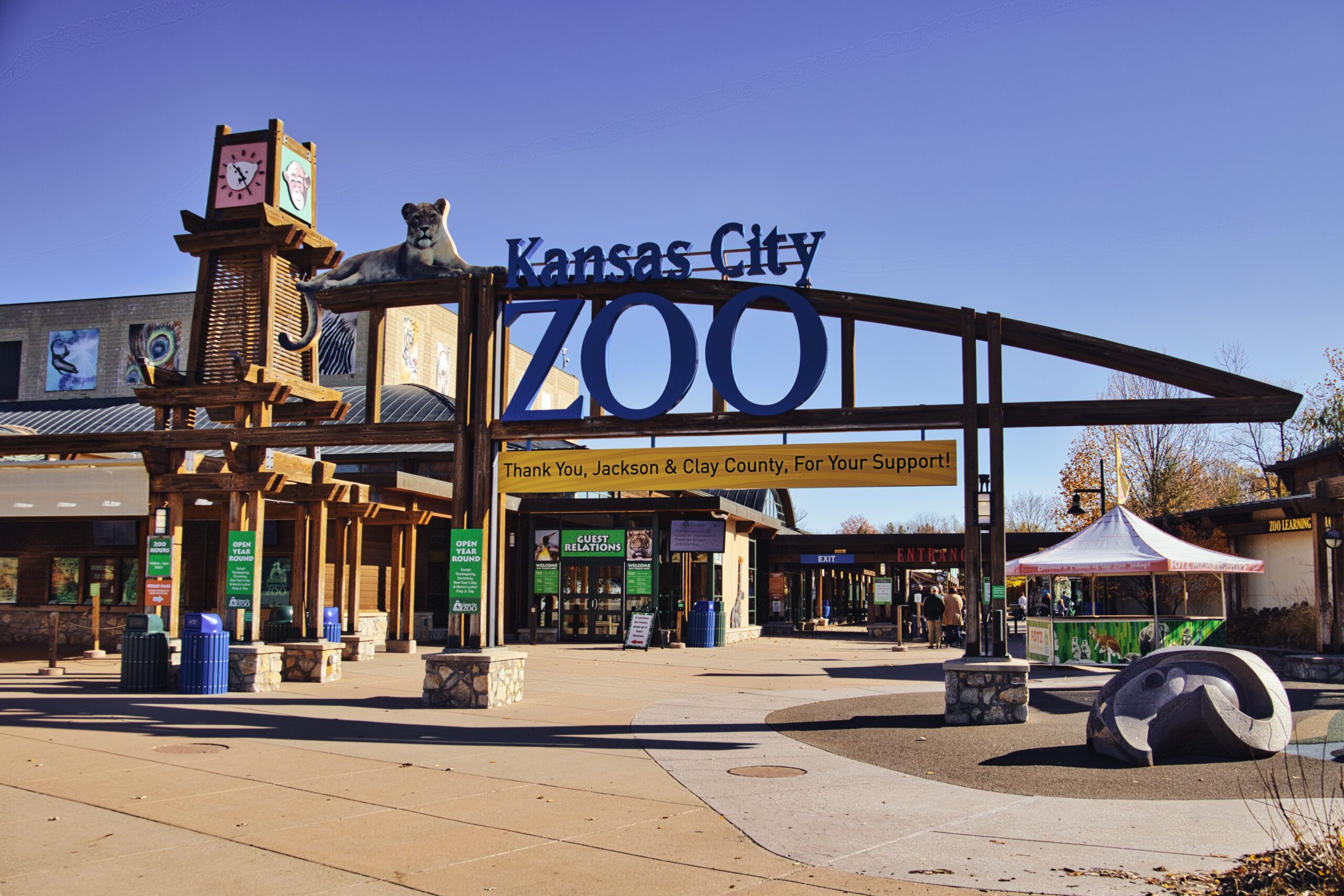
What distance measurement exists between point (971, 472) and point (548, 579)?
1820 cm

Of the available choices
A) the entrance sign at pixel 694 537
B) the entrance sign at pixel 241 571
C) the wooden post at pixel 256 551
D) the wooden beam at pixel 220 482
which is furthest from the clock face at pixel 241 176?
the entrance sign at pixel 694 537

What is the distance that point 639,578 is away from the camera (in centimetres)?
2905

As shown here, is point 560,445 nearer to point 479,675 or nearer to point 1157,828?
point 479,675

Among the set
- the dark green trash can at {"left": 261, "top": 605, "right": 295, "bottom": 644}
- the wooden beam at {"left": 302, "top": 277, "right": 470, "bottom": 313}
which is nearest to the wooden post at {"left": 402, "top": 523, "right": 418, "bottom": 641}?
the dark green trash can at {"left": 261, "top": 605, "right": 295, "bottom": 644}

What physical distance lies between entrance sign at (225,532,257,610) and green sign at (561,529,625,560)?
44.3 ft

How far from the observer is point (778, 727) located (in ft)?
42.3

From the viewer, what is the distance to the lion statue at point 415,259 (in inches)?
631

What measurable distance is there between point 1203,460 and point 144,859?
44.9m

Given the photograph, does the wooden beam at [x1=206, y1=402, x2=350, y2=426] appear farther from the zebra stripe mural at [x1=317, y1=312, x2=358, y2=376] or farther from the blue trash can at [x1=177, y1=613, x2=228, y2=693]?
the zebra stripe mural at [x1=317, y1=312, x2=358, y2=376]

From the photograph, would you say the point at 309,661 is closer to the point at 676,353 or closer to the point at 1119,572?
the point at 676,353

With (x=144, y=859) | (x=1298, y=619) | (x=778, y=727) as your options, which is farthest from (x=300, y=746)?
(x=1298, y=619)

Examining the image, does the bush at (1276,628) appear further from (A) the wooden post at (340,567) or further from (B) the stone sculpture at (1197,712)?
(A) the wooden post at (340,567)

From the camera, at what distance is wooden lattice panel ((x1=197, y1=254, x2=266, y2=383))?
17828 millimetres

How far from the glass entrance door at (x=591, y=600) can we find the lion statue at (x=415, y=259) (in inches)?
581
